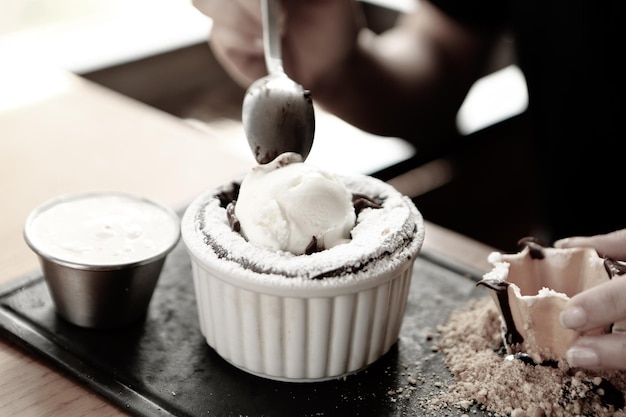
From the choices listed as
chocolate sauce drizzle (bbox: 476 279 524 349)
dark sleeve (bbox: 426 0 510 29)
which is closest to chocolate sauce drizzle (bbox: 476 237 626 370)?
chocolate sauce drizzle (bbox: 476 279 524 349)

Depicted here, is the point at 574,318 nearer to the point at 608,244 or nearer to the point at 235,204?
the point at 608,244

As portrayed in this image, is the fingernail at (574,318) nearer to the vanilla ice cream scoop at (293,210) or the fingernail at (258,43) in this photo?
the vanilla ice cream scoop at (293,210)

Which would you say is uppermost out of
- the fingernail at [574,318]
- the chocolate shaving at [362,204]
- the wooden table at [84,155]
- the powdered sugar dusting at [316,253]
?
the powdered sugar dusting at [316,253]

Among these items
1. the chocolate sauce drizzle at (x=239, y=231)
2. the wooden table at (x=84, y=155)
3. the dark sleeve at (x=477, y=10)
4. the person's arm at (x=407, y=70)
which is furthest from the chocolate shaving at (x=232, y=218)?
the dark sleeve at (x=477, y=10)

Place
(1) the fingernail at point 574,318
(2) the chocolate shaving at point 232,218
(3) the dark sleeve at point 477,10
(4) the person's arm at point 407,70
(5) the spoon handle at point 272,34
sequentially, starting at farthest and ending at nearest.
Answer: (3) the dark sleeve at point 477,10
(4) the person's arm at point 407,70
(5) the spoon handle at point 272,34
(2) the chocolate shaving at point 232,218
(1) the fingernail at point 574,318

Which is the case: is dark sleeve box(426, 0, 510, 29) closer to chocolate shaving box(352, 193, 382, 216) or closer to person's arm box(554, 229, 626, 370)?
chocolate shaving box(352, 193, 382, 216)
